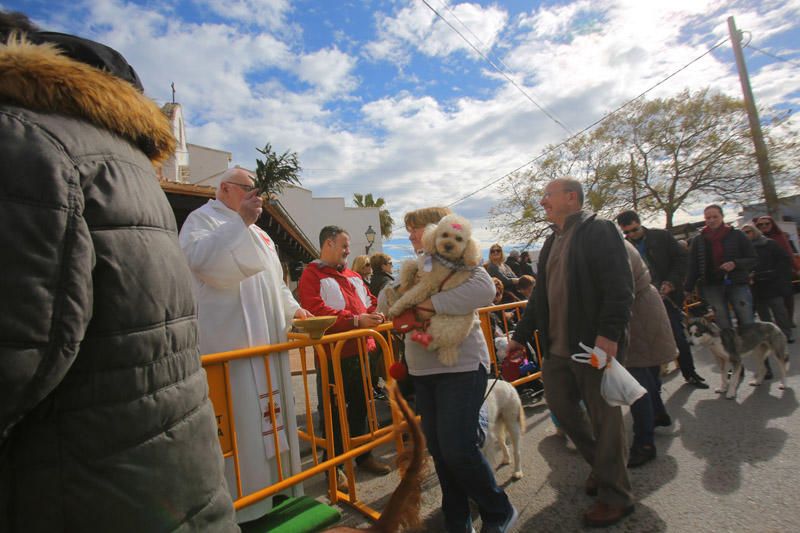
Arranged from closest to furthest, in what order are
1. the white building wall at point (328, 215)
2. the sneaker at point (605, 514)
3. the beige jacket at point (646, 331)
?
the sneaker at point (605, 514) < the beige jacket at point (646, 331) < the white building wall at point (328, 215)

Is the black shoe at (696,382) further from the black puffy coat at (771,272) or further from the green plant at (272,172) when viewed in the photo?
the green plant at (272,172)

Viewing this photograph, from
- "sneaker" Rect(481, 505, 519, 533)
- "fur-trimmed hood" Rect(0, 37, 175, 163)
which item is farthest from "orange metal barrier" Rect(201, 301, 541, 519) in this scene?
"fur-trimmed hood" Rect(0, 37, 175, 163)

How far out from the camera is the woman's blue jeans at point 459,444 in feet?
7.29

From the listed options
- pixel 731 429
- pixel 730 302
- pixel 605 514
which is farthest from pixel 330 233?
pixel 730 302

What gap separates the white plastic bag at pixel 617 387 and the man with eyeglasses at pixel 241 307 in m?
1.97

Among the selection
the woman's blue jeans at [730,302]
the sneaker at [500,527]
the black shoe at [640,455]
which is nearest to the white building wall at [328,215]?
the woman's blue jeans at [730,302]

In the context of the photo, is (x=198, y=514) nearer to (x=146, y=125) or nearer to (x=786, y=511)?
(x=146, y=125)

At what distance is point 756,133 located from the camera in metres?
14.7

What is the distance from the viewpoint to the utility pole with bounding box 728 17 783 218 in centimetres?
1430

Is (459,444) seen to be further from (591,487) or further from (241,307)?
(241,307)

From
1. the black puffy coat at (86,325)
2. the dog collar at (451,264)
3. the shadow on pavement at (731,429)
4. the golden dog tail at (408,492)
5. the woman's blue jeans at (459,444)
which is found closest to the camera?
the black puffy coat at (86,325)

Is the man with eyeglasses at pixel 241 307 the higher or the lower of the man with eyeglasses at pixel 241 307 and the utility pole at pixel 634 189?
the lower

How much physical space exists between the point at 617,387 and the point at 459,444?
100cm

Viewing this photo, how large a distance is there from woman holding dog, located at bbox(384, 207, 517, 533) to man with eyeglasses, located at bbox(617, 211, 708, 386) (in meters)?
3.48
